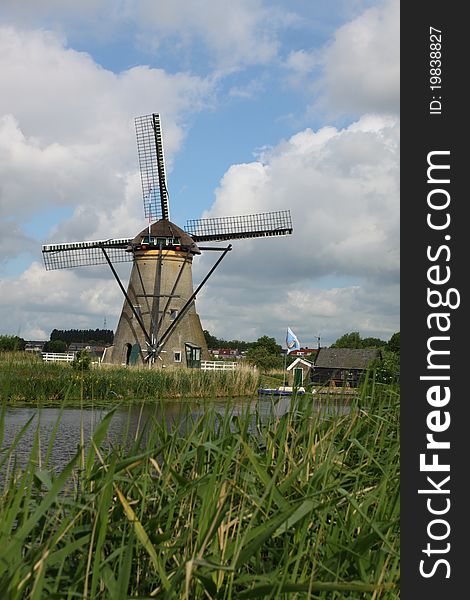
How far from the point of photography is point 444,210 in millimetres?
2555

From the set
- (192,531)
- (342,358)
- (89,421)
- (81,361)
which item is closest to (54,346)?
(342,358)

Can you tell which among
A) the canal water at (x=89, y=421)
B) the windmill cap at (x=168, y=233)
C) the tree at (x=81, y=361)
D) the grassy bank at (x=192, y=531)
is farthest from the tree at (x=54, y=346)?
the grassy bank at (x=192, y=531)

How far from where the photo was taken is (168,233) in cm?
2530

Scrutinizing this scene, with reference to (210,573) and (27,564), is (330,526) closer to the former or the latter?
(210,573)

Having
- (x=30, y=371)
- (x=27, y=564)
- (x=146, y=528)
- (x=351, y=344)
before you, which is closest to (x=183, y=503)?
(x=146, y=528)

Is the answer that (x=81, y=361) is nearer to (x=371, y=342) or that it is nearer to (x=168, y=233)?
(x=168, y=233)

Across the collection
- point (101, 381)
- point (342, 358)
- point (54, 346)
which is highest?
point (54, 346)

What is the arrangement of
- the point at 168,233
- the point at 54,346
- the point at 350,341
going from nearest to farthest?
the point at 168,233
the point at 54,346
the point at 350,341

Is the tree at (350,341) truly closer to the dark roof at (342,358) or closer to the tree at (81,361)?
the dark roof at (342,358)

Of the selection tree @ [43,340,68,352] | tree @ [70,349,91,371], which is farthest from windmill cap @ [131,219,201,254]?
tree @ [43,340,68,352]

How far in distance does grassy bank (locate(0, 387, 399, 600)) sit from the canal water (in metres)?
0.12

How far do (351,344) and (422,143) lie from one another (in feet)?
184

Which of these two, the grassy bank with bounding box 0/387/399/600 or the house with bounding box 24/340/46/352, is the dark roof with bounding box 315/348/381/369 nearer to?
the house with bounding box 24/340/46/352

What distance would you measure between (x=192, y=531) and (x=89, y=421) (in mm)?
9242
